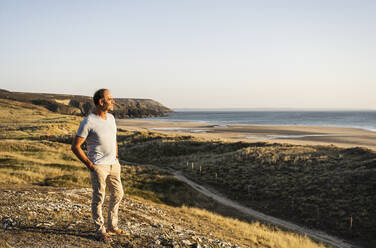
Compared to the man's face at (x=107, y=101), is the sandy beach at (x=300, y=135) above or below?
below

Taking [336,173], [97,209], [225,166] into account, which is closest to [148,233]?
[97,209]

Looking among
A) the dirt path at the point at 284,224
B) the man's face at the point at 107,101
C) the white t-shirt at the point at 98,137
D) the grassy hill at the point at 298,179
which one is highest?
the man's face at the point at 107,101

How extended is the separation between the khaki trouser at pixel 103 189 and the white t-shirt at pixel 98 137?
0.19 meters

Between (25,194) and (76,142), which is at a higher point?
(76,142)

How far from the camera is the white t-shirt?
6193mm

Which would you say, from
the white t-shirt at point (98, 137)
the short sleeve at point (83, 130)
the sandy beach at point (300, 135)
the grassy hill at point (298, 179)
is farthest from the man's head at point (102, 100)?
the sandy beach at point (300, 135)

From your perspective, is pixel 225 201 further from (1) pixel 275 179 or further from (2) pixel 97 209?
(2) pixel 97 209

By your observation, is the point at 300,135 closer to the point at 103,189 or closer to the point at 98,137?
the point at 103,189

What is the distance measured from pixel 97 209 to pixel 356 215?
70.1 feet

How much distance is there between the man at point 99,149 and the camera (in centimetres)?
618

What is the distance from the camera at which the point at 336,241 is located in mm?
18422

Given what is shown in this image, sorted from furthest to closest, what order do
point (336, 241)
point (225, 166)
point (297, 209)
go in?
1. point (225, 166)
2. point (297, 209)
3. point (336, 241)

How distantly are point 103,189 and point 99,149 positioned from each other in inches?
36.2

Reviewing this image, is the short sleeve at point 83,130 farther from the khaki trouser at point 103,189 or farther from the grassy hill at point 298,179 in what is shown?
the grassy hill at point 298,179
